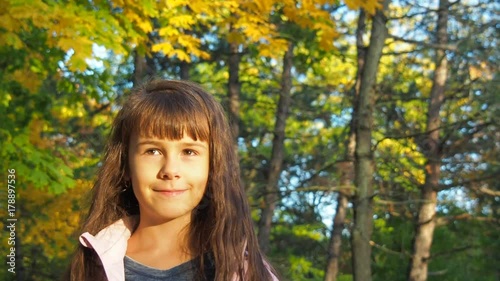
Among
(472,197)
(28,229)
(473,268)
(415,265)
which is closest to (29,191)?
(28,229)

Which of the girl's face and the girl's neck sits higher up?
the girl's face

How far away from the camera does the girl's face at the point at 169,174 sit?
227 centimetres

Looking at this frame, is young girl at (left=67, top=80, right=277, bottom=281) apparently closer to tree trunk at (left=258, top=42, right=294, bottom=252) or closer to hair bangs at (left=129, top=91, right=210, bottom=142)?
hair bangs at (left=129, top=91, right=210, bottom=142)

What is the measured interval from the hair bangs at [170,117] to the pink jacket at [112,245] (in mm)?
302

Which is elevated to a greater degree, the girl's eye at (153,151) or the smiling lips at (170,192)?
the girl's eye at (153,151)

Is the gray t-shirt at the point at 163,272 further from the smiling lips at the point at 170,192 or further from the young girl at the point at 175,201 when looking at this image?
the smiling lips at the point at 170,192

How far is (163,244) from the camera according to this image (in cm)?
235

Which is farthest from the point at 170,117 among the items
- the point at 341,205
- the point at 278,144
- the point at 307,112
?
the point at 341,205

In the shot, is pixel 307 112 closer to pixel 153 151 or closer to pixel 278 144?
pixel 278 144

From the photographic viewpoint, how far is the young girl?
89.7 inches

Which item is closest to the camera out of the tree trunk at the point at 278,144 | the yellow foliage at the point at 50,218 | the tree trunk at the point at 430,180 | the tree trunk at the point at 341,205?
the tree trunk at the point at 341,205

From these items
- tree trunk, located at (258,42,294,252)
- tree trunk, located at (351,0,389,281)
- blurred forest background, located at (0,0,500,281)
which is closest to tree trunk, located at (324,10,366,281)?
blurred forest background, located at (0,0,500,281)

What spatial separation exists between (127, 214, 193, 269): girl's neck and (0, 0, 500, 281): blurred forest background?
0.38 meters

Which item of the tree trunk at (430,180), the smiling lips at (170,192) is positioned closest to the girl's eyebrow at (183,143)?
the smiling lips at (170,192)
